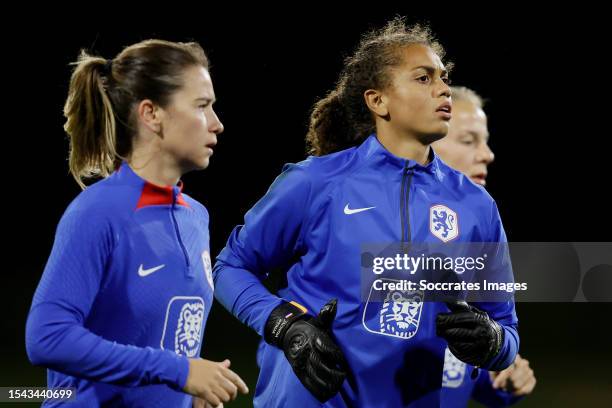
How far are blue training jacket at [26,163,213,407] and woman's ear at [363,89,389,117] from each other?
2.36ft

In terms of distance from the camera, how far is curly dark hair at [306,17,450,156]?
2.47 metres

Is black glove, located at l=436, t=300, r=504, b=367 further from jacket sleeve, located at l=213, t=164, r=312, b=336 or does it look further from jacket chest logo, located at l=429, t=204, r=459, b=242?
jacket sleeve, located at l=213, t=164, r=312, b=336

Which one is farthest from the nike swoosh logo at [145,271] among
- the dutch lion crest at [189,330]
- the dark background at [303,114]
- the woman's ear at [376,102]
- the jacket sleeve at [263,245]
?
the dark background at [303,114]

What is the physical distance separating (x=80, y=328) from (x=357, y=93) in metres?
1.25

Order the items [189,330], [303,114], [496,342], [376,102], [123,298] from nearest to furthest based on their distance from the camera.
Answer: [123,298] < [189,330] < [496,342] < [376,102] < [303,114]

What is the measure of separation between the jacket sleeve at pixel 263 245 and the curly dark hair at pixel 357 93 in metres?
0.31

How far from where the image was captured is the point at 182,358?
5.62 ft

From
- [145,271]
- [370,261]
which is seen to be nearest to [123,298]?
[145,271]

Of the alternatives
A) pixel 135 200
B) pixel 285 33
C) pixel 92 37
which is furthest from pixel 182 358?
pixel 285 33

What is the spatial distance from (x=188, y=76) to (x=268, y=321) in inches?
25.5

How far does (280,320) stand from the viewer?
6.86 ft

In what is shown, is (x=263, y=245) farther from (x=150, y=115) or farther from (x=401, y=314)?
(x=150, y=115)

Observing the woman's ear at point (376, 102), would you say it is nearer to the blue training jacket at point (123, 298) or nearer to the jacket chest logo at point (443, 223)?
the jacket chest logo at point (443, 223)

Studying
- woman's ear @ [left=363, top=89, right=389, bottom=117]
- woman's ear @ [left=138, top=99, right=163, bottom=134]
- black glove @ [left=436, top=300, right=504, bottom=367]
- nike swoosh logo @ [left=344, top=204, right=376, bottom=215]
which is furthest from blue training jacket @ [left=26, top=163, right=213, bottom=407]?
woman's ear @ [left=363, top=89, right=389, bottom=117]
